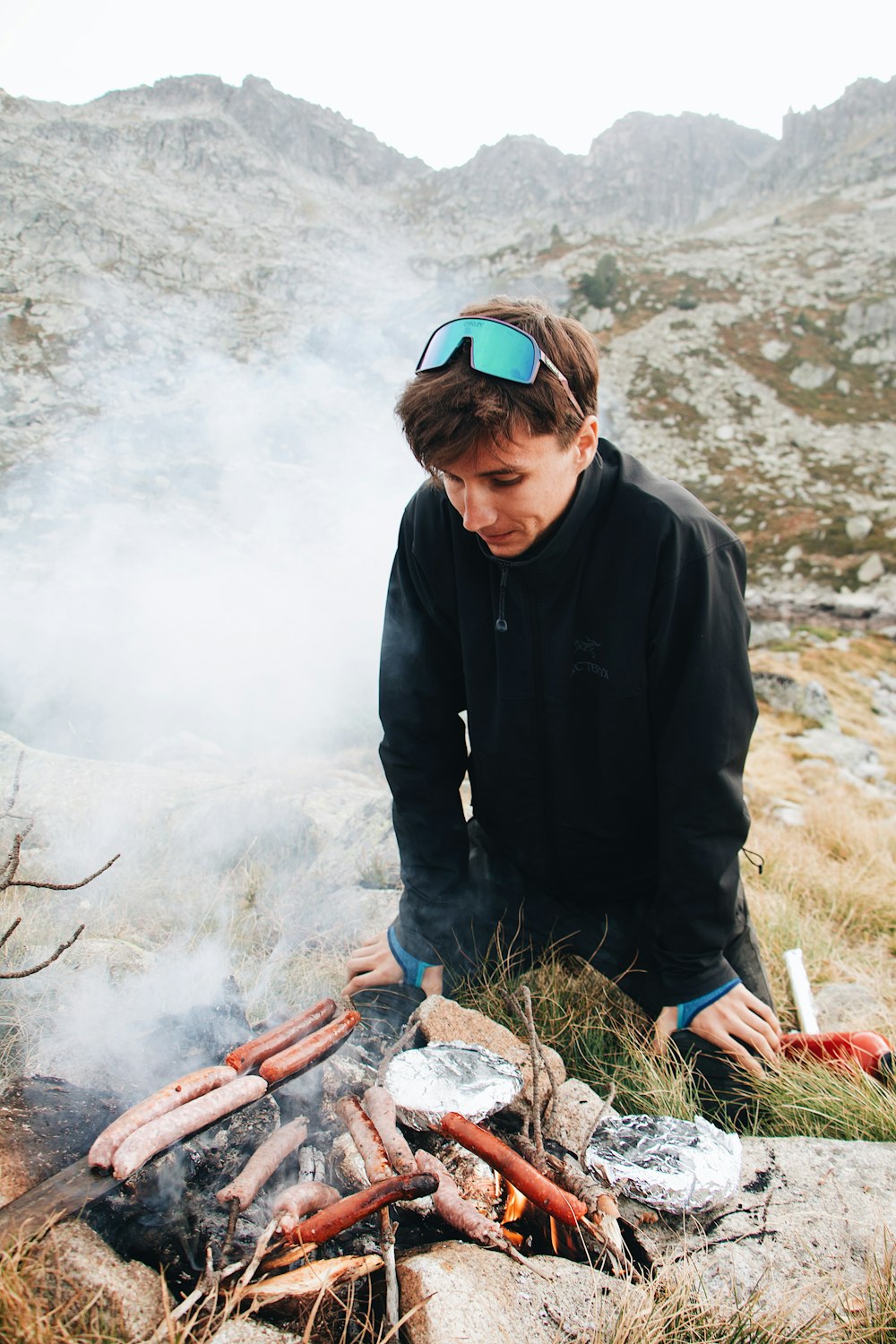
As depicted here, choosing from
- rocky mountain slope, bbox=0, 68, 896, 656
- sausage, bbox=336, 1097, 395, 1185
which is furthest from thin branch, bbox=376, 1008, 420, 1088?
rocky mountain slope, bbox=0, 68, 896, 656

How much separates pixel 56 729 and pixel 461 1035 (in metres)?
3.52

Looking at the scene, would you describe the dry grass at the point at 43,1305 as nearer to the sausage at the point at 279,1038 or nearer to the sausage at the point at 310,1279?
the sausage at the point at 310,1279

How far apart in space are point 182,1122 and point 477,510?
123cm

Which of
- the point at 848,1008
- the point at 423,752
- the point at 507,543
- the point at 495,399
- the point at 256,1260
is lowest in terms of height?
the point at 848,1008

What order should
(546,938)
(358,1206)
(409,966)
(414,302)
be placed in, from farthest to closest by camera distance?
→ (414,302)
(546,938)
(409,966)
(358,1206)

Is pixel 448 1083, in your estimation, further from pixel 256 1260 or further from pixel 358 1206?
pixel 256 1260

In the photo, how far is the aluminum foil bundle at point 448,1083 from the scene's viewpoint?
4.13 ft

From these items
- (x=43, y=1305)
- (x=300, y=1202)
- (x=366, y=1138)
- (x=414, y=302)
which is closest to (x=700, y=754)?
(x=366, y=1138)

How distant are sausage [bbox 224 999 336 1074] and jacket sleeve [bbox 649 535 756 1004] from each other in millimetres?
842

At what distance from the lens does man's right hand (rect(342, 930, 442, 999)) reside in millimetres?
1820

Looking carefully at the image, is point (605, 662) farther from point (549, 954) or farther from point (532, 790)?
point (549, 954)

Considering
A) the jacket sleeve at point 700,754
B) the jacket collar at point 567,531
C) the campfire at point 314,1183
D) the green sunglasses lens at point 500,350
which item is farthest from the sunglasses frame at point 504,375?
the campfire at point 314,1183

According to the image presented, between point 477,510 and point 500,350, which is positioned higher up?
point 500,350

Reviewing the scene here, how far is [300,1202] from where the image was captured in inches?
42.1
